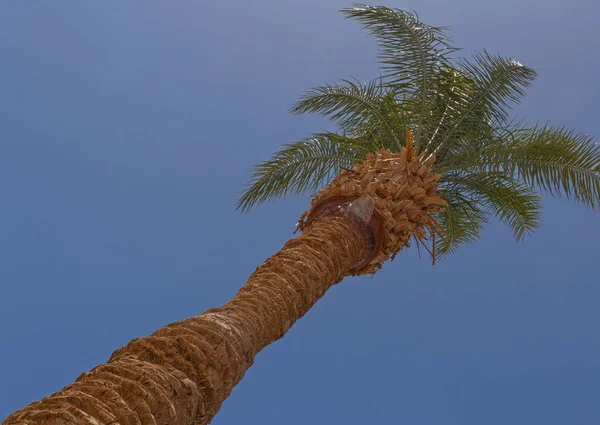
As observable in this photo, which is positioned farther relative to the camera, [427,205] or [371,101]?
[371,101]

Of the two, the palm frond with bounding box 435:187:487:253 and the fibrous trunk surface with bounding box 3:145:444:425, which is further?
the palm frond with bounding box 435:187:487:253

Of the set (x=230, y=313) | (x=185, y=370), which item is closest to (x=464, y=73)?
(x=230, y=313)

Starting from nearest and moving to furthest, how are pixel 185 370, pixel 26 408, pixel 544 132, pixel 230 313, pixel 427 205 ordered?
1. pixel 26 408
2. pixel 185 370
3. pixel 230 313
4. pixel 427 205
5. pixel 544 132

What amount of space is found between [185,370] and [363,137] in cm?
793

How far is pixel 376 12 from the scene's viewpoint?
33.5ft

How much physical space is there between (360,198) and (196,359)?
4.16m

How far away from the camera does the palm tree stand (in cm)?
356

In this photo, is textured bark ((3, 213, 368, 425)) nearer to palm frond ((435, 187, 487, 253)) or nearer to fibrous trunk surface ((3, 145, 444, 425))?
fibrous trunk surface ((3, 145, 444, 425))

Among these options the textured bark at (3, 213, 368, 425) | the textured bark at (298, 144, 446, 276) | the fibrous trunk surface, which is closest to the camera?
the textured bark at (3, 213, 368, 425)

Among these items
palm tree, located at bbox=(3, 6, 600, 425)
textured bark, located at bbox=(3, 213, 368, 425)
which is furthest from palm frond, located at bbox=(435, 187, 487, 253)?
textured bark, located at bbox=(3, 213, 368, 425)

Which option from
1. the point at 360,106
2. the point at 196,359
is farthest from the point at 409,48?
the point at 196,359

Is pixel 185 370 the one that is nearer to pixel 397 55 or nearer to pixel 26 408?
pixel 26 408

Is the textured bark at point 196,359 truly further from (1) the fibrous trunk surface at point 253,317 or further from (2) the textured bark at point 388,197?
(2) the textured bark at point 388,197

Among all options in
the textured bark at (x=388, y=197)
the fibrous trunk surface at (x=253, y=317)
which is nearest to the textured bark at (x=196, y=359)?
the fibrous trunk surface at (x=253, y=317)
